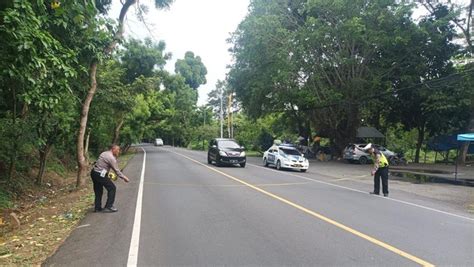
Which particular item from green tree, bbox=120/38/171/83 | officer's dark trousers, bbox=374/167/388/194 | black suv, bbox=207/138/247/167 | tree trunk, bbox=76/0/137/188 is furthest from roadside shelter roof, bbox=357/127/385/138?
tree trunk, bbox=76/0/137/188

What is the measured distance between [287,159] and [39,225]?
→ 1703cm

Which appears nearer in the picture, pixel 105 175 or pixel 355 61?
pixel 105 175

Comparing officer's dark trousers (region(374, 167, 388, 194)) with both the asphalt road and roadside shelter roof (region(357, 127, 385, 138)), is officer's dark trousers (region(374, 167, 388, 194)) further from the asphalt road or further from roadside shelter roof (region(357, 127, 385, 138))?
roadside shelter roof (region(357, 127, 385, 138))

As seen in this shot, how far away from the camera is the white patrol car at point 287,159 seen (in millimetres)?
24594

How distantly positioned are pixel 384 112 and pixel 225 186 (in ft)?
100

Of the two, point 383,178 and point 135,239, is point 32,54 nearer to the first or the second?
point 135,239

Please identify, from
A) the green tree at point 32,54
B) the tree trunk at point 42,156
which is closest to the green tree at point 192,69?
the tree trunk at point 42,156

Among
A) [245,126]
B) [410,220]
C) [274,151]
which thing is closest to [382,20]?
[274,151]

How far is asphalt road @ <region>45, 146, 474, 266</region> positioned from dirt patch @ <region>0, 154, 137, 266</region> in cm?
33

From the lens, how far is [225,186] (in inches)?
609

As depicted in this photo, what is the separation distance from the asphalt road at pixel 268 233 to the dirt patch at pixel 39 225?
33 cm

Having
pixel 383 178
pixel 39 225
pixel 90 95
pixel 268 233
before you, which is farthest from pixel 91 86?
pixel 383 178

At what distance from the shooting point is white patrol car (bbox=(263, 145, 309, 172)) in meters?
24.6

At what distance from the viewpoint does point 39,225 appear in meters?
9.41
